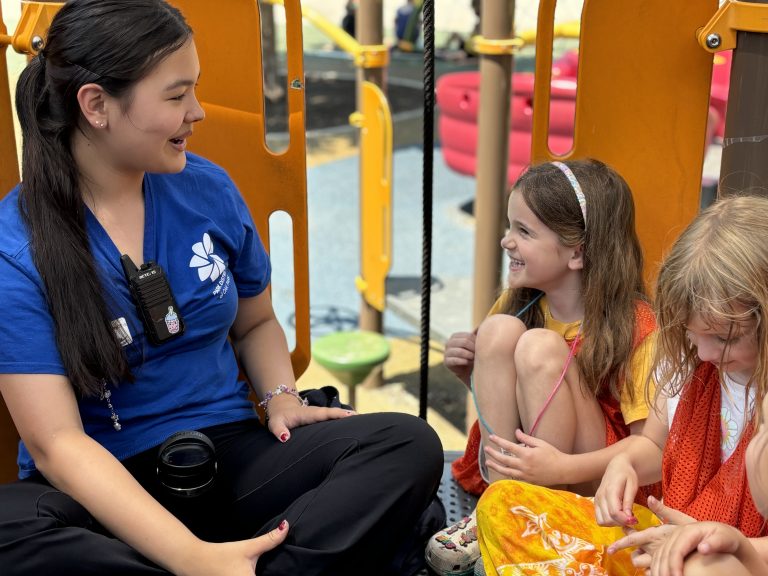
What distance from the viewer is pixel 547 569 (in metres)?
1.79

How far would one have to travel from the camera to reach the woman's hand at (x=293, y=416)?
2.10 metres

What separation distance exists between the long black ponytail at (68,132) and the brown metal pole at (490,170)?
7.34 feet

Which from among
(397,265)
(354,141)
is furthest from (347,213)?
(354,141)

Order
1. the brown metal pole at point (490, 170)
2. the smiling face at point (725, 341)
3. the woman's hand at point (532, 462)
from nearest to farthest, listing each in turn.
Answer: the smiling face at point (725, 341) < the woman's hand at point (532, 462) < the brown metal pole at point (490, 170)

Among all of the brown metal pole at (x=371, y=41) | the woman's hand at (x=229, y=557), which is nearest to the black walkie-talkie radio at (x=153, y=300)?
the woman's hand at (x=229, y=557)

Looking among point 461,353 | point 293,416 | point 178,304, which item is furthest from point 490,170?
point 178,304

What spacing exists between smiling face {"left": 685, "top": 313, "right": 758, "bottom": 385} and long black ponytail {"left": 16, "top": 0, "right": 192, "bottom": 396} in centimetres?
106

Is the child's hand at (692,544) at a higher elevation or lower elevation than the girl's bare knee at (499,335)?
lower

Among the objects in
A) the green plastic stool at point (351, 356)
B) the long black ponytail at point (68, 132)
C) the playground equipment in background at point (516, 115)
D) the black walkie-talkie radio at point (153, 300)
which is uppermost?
the long black ponytail at point (68, 132)

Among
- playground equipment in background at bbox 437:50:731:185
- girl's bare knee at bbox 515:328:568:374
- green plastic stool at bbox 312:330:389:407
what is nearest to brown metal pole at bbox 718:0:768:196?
girl's bare knee at bbox 515:328:568:374

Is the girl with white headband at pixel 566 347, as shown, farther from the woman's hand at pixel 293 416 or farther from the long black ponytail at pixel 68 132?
the long black ponytail at pixel 68 132

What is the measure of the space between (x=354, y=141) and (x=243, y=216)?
7.63m

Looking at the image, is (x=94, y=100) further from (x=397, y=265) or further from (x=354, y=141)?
(x=354, y=141)

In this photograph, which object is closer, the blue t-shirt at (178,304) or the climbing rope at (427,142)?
the blue t-shirt at (178,304)
